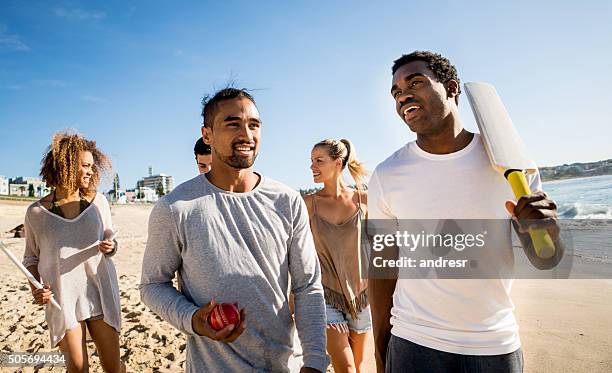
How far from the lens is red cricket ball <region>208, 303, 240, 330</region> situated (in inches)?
67.9

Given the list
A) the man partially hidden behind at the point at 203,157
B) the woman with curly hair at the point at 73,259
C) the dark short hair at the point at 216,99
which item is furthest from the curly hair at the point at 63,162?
the dark short hair at the point at 216,99

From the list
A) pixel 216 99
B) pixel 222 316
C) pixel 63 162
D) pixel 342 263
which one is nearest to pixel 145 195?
pixel 63 162

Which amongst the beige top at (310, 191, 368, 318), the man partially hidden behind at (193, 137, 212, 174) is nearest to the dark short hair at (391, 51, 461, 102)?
the beige top at (310, 191, 368, 318)

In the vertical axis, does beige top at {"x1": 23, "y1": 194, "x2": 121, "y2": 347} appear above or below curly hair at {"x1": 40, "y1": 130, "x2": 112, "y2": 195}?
below

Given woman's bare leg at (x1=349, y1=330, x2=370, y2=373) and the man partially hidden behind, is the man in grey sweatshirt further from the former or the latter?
the man partially hidden behind

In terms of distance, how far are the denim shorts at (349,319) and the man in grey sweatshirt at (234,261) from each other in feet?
5.89

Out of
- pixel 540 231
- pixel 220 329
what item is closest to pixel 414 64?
pixel 540 231

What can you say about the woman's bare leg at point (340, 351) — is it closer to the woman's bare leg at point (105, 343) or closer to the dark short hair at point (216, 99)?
the woman's bare leg at point (105, 343)

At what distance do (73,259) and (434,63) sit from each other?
10.5 feet

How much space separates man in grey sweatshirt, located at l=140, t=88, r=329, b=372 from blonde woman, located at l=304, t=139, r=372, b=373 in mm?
1663

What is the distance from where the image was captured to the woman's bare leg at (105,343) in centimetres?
360

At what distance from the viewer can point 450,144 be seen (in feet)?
7.62

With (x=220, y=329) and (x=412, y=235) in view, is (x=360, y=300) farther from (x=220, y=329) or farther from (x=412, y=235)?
(x=220, y=329)

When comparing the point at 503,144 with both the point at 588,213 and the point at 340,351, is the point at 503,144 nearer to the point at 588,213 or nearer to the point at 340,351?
the point at 340,351
